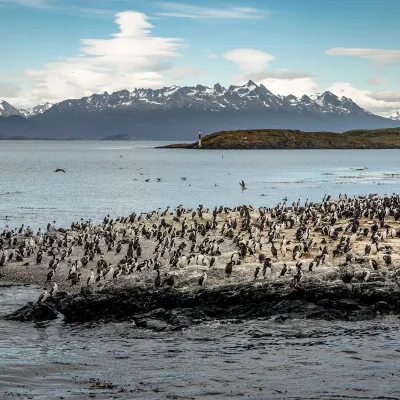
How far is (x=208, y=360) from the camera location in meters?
21.4

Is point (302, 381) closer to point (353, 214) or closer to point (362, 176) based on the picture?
point (353, 214)

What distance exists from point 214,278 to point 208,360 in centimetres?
699

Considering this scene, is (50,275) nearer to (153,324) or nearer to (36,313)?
(36,313)

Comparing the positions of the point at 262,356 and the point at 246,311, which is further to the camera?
the point at 246,311

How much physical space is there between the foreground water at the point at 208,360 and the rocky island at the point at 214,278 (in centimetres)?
95

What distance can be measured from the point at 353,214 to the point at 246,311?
2090cm

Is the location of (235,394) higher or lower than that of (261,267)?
lower

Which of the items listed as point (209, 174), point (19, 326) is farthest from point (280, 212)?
point (209, 174)

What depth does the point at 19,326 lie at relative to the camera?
2505cm

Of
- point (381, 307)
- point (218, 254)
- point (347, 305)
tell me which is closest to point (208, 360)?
point (347, 305)

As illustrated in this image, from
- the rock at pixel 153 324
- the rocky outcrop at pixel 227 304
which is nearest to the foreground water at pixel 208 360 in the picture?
the rock at pixel 153 324

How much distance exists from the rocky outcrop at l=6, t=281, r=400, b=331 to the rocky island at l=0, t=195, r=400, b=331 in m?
0.04

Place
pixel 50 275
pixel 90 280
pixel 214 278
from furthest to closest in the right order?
pixel 50 275, pixel 90 280, pixel 214 278

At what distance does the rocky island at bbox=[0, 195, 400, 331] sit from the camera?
25.7m
